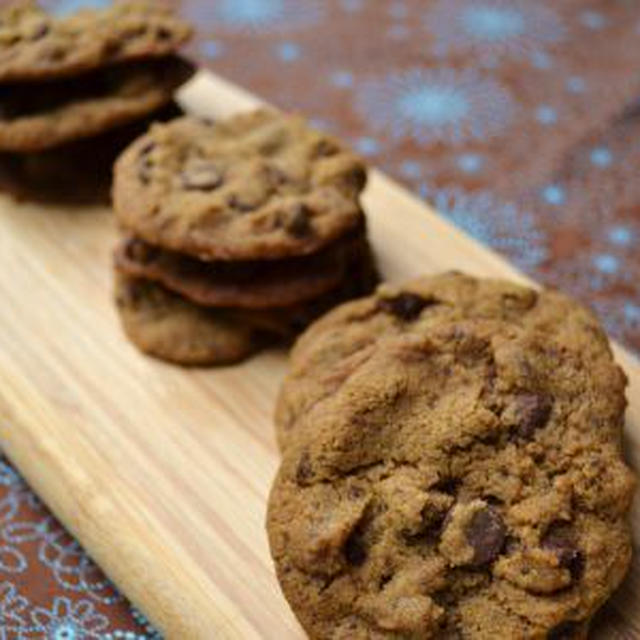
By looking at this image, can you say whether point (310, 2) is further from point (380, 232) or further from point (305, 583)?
point (305, 583)

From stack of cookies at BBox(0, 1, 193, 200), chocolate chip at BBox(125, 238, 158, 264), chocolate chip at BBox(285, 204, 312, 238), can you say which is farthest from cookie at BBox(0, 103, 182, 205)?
chocolate chip at BBox(285, 204, 312, 238)

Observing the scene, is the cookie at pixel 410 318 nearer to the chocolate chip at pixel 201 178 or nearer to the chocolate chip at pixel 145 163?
the chocolate chip at pixel 201 178

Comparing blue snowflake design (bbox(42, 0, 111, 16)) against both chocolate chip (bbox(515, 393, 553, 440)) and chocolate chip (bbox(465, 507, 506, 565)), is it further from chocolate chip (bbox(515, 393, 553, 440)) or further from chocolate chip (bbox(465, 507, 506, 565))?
chocolate chip (bbox(465, 507, 506, 565))

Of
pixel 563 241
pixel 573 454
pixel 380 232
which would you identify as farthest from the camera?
pixel 563 241

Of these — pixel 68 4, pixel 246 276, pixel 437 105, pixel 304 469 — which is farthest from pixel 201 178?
pixel 68 4

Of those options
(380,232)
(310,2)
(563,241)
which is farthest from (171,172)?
(310,2)

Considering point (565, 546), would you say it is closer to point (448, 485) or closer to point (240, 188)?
point (448, 485)
